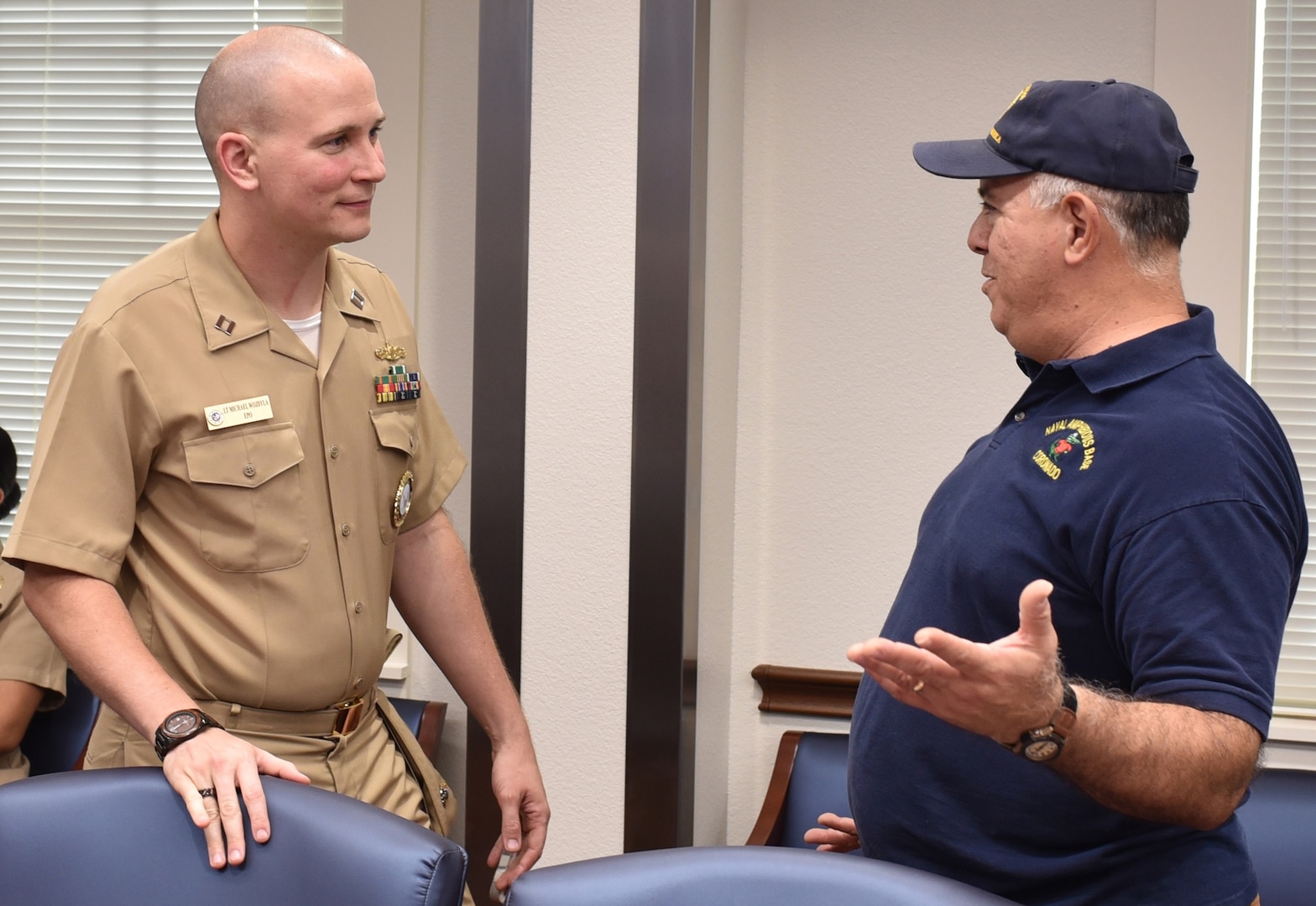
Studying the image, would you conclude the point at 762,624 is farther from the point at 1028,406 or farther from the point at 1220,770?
the point at 1220,770

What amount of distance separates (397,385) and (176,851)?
2.53 ft

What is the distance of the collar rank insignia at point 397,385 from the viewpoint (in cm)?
170

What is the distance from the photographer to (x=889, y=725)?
1.37 m

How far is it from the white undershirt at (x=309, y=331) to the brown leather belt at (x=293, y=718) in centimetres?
47

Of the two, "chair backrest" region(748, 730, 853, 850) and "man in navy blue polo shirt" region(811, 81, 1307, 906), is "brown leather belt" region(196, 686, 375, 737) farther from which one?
"chair backrest" region(748, 730, 853, 850)

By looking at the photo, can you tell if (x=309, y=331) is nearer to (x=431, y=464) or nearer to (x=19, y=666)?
(x=431, y=464)

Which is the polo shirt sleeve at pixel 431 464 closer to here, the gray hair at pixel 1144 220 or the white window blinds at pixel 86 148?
the gray hair at pixel 1144 220

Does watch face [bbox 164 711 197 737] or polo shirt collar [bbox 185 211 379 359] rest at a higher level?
polo shirt collar [bbox 185 211 379 359]

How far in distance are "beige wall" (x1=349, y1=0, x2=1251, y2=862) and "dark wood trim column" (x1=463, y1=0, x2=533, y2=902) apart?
32 millimetres

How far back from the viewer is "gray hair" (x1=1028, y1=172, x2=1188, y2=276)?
129cm

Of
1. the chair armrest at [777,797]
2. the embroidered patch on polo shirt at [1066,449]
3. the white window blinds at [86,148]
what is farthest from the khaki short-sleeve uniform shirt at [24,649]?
the embroidered patch on polo shirt at [1066,449]

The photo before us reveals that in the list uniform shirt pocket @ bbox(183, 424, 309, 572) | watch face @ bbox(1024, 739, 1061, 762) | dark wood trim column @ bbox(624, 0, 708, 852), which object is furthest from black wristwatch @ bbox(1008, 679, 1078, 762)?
dark wood trim column @ bbox(624, 0, 708, 852)

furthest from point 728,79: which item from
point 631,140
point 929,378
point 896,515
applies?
point 896,515

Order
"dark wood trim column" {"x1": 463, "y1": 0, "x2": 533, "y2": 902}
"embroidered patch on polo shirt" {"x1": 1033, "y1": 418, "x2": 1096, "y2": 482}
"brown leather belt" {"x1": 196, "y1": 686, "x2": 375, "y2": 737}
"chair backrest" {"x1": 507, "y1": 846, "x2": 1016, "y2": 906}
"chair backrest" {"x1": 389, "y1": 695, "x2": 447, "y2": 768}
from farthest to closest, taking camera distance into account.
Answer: "chair backrest" {"x1": 389, "y1": 695, "x2": 447, "y2": 768} → "dark wood trim column" {"x1": 463, "y1": 0, "x2": 533, "y2": 902} → "brown leather belt" {"x1": 196, "y1": 686, "x2": 375, "y2": 737} → "embroidered patch on polo shirt" {"x1": 1033, "y1": 418, "x2": 1096, "y2": 482} → "chair backrest" {"x1": 507, "y1": 846, "x2": 1016, "y2": 906}
